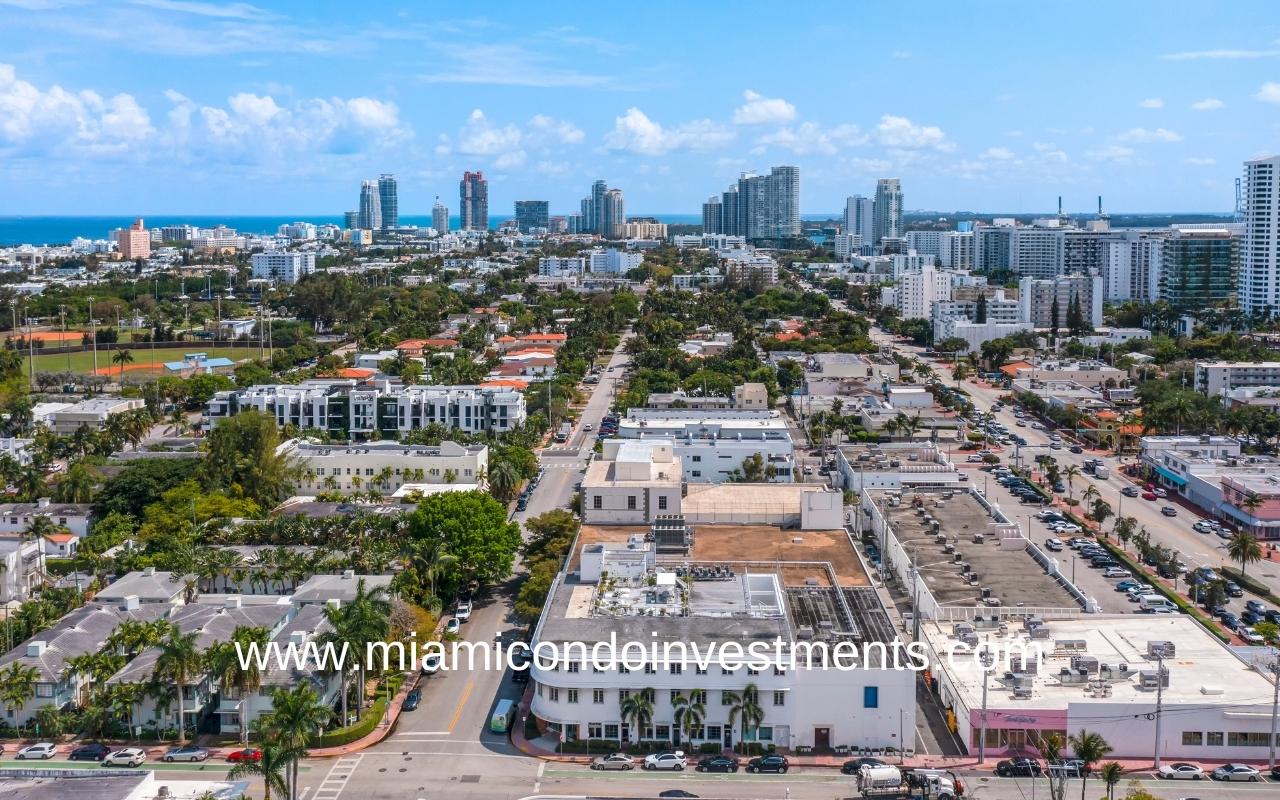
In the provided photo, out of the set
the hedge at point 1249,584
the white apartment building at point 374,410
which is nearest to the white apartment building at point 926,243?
the white apartment building at point 374,410

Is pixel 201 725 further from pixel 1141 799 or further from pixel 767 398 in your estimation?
pixel 767 398

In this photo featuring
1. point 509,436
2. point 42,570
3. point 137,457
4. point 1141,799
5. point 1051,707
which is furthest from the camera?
point 509,436

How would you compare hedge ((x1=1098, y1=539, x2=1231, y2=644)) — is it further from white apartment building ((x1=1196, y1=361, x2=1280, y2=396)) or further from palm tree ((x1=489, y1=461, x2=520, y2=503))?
white apartment building ((x1=1196, y1=361, x2=1280, y2=396))

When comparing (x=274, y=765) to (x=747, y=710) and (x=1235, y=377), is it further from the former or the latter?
(x=1235, y=377)

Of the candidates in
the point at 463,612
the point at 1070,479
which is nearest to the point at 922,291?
the point at 1070,479

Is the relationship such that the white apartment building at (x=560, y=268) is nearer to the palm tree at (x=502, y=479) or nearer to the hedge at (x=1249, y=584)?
the palm tree at (x=502, y=479)

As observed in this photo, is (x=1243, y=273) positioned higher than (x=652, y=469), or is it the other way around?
(x=1243, y=273)

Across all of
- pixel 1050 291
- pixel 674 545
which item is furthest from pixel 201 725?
pixel 1050 291
